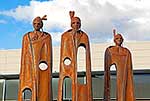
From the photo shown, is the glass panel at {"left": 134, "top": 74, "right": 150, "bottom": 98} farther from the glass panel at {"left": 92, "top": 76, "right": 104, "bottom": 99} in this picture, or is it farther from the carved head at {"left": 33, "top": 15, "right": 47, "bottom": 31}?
the carved head at {"left": 33, "top": 15, "right": 47, "bottom": 31}

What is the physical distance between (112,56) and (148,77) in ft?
20.1

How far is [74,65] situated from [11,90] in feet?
24.7

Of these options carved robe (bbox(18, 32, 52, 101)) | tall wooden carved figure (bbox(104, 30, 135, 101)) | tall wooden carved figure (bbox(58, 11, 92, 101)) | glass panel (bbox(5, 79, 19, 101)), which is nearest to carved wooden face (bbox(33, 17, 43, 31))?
carved robe (bbox(18, 32, 52, 101))

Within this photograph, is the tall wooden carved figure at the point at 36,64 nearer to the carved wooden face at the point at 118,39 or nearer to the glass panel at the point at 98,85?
the carved wooden face at the point at 118,39

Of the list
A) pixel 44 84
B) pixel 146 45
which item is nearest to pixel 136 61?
pixel 146 45

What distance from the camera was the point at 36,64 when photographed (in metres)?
8.02

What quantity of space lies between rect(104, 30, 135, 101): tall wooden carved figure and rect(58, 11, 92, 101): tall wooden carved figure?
58 cm

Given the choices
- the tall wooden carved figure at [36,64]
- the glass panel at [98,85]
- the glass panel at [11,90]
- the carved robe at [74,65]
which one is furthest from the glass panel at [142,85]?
the tall wooden carved figure at [36,64]

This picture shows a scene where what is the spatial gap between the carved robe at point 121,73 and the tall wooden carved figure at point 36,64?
4.28 feet

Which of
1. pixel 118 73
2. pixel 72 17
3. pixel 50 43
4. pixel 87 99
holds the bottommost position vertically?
pixel 87 99

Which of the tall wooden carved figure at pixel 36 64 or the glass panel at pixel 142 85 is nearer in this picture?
the tall wooden carved figure at pixel 36 64

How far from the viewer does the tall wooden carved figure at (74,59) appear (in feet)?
26.4

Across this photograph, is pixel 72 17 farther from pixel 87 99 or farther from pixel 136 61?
pixel 136 61

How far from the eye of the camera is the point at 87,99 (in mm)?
8016
